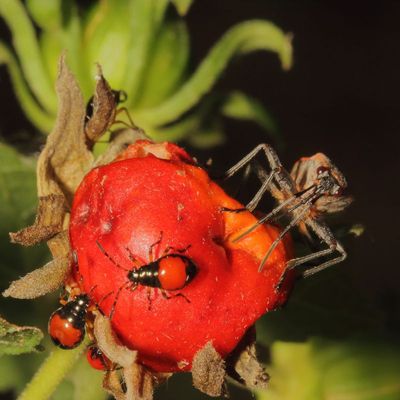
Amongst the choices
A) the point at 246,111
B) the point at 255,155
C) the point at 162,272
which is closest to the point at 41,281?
the point at 162,272

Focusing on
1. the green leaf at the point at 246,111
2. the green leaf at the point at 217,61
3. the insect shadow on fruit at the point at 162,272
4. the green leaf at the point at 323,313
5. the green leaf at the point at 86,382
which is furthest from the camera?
the green leaf at the point at 246,111

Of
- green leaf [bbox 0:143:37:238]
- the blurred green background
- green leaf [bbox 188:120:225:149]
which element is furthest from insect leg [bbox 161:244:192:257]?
green leaf [bbox 188:120:225:149]

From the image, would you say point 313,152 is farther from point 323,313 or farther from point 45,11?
point 45,11

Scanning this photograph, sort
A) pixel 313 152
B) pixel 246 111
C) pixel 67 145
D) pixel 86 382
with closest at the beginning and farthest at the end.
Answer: pixel 67 145
pixel 86 382
pixel 246 111
pixel 313 152

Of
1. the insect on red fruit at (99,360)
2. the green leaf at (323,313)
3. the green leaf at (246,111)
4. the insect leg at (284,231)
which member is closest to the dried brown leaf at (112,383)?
the insect on red fruit at (99,360)

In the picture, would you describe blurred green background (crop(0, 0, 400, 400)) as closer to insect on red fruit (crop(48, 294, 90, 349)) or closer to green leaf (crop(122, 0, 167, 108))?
green leaf (crop(122, 0, 167, 108))

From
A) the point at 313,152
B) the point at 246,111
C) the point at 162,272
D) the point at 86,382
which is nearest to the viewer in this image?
the point at 162,272

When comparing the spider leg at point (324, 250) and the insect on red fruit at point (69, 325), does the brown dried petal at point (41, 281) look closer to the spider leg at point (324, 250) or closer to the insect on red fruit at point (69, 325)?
the insect on red fruit at point (69, 325)
